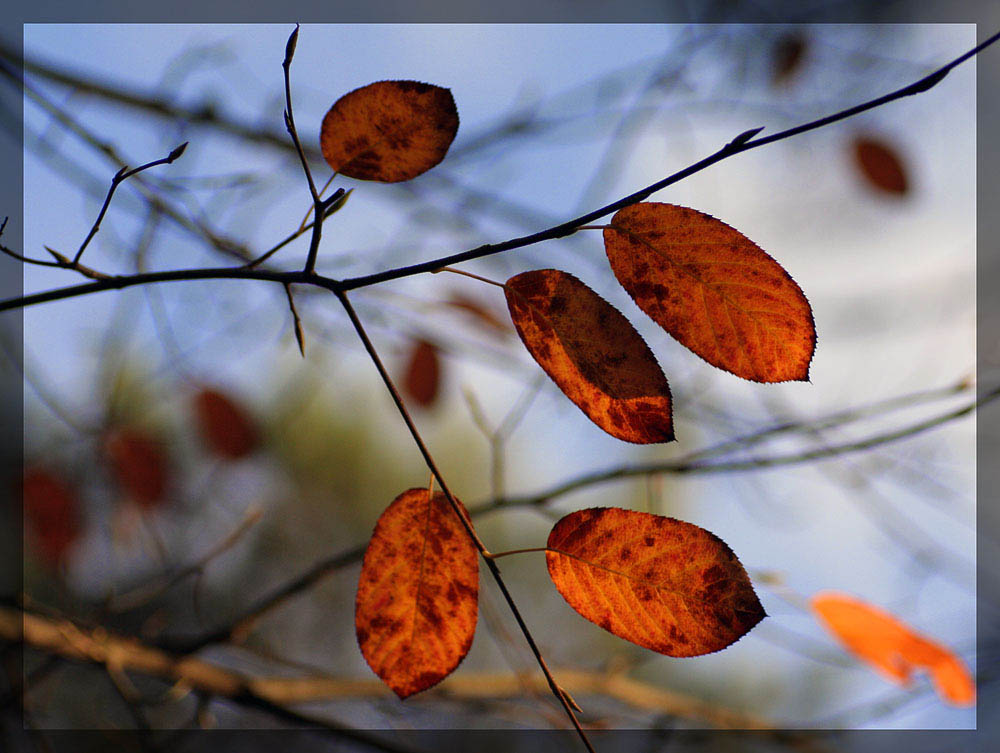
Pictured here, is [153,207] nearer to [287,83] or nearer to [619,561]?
[287,83]

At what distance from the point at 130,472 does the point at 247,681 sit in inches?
40.0

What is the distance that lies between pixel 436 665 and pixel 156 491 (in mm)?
1823

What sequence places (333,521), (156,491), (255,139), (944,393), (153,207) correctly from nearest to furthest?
(944,393), (153,207), (255,139), (156,491), (333,521)

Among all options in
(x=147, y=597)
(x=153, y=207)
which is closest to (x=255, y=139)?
(x=153, y=207)

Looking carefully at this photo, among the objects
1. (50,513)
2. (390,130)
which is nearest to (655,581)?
(390,130)

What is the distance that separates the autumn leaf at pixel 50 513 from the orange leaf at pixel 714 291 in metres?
2.17

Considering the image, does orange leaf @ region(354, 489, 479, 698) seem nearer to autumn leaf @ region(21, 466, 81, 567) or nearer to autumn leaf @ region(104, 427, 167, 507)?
autumn leaf @ region(104, 427, 167, 507)

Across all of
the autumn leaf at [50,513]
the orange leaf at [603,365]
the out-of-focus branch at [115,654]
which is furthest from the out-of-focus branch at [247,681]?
the autumn leaf at [50,513]

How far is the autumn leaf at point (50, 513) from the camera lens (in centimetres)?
209

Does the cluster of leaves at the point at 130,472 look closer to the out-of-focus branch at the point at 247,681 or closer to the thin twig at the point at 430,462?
the out-of-focus branch at the point at 247,681

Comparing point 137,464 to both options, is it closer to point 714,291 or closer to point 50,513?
point 50,513

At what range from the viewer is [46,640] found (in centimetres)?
104

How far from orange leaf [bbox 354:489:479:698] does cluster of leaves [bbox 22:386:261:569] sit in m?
1.36

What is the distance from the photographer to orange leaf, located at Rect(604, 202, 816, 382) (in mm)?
363
